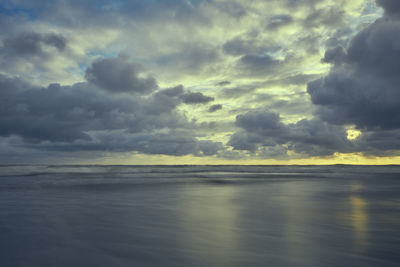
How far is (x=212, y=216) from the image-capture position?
33.3ft

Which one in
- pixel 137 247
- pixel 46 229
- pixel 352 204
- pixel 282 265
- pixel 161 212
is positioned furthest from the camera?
pixel 352 204

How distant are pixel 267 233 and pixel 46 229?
629 cm

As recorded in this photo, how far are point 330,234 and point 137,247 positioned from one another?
201 inches

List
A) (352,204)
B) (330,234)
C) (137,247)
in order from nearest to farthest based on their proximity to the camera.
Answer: (137,247), (330,234), (352,204)

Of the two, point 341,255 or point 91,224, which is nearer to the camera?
point 341,255

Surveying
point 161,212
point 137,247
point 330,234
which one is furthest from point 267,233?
point 161,212

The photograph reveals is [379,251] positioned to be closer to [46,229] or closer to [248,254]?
[248,254]

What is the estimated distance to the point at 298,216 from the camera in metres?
9.95

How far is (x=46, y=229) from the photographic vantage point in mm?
7941

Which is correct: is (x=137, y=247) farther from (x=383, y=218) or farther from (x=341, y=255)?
(x=383, y=218)

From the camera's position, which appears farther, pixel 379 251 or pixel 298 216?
pixel 298 216

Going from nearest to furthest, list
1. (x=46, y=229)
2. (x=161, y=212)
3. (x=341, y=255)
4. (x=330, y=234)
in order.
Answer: (x=341, y=255) < (x=330, y=234) < (x=46, y=229) < (x=161, y=212)

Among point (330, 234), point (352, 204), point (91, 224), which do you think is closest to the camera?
point (330, 234)

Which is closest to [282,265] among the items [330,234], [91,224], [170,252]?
[170,252]
